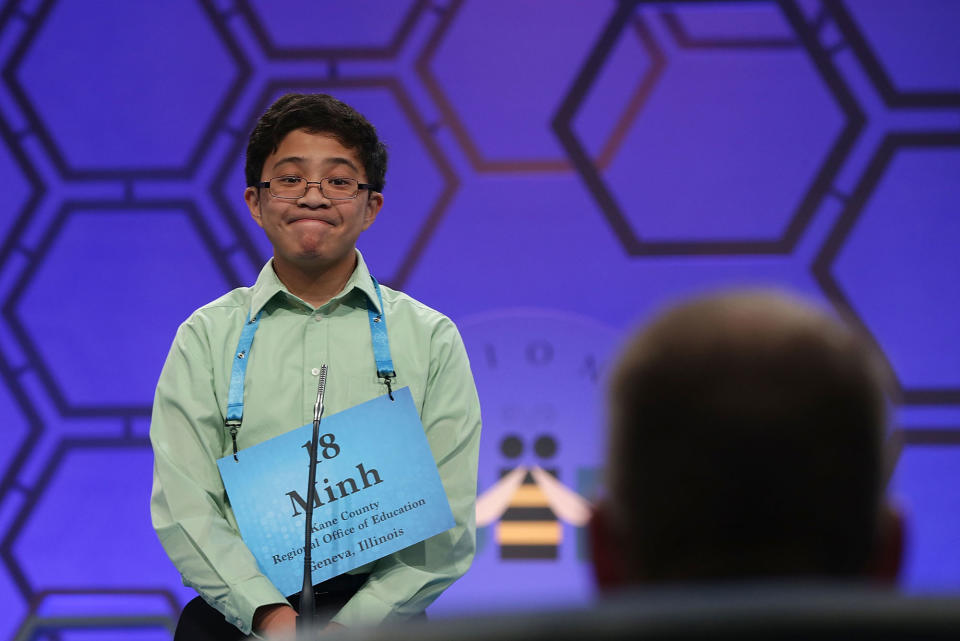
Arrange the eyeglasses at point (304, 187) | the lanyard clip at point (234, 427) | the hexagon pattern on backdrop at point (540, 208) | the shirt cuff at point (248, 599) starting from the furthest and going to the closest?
the hexagon pattern on backdrop at point (540, 208), the eyeglasses at point (304, 187), the lanyard clip at point (234, 427), the shirt cuff at point (248, 599)

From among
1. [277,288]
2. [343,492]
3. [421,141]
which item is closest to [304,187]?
[277,288]

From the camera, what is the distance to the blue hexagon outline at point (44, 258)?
3.00m

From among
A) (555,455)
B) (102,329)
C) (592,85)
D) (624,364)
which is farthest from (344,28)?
(624,364)

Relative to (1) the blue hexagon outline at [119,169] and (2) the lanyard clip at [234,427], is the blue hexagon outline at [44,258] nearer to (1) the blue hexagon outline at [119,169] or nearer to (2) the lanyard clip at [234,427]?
(1) the blue hexagon outline at [119,169]

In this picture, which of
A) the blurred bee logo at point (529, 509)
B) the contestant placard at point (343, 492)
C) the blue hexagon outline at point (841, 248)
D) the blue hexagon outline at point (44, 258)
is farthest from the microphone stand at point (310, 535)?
the blue hexagon outline at point (841, 248)

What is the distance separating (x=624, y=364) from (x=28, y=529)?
2.97 metres

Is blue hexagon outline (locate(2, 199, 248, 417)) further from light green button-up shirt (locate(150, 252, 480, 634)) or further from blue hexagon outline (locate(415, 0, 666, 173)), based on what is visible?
light green button-up shirt (locate(150, 252, 480, 634))

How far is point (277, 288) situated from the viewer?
1769 millimetres

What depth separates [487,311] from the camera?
2.95m

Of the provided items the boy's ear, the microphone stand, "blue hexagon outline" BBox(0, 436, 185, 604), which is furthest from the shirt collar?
"blue hexagon outline" BBox(0, 436, 185, 604)

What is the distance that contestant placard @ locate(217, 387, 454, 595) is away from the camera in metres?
1.62

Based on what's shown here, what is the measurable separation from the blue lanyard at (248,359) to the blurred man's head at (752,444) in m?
1.24

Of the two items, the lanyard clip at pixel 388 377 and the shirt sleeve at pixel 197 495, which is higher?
the lanyard clip at pixel 388 377

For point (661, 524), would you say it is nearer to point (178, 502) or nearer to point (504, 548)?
point (178, 502)
